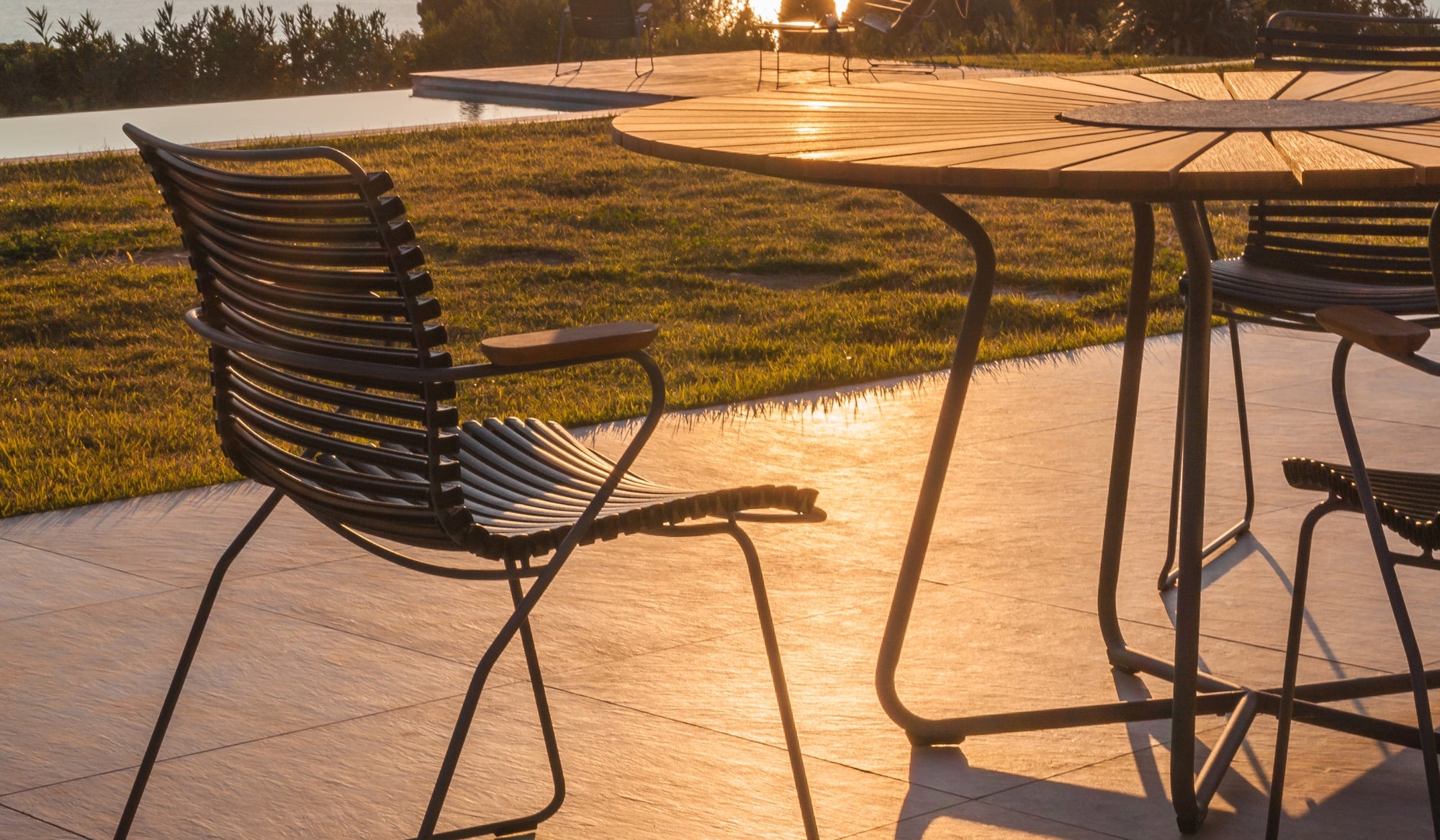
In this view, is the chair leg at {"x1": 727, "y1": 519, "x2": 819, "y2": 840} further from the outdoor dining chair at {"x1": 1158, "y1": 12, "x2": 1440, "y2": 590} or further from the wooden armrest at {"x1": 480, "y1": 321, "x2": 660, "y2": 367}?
the outdoor dining chair at {"x1": 1158, "y1": 12, "x2": 1440, "y2": 590}

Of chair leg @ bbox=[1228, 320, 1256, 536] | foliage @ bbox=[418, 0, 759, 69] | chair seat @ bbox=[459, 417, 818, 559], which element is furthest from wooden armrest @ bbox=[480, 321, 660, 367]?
foliage @ bbox=[418, 0, 759, 69]

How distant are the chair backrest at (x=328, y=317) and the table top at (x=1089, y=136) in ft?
1.93

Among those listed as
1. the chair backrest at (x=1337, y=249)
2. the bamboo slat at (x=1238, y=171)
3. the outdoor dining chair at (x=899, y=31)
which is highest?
the outdoor dining chair at (x=899, y=31)

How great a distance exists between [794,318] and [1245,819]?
167 inches

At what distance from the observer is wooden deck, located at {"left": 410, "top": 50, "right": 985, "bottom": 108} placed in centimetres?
1389

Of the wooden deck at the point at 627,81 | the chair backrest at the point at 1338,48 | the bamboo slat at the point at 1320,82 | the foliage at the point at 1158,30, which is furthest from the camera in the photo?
the foliage at the point at 1158,30

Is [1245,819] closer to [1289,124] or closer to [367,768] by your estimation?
[1289,124]

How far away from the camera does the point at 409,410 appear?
190cm

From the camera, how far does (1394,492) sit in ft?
7.02

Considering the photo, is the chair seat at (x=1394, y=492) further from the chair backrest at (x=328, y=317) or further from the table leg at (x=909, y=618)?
the chair backrest at (x=328, y=317)

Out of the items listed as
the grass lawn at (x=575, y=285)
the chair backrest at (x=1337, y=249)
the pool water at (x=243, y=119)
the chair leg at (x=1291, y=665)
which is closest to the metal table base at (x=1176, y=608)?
the chair leg at (x=1291, y=665)

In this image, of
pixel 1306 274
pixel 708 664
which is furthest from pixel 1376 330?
pixel 1306 274

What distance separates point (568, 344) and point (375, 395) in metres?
0.28

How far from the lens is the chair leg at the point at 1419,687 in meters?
2.09
